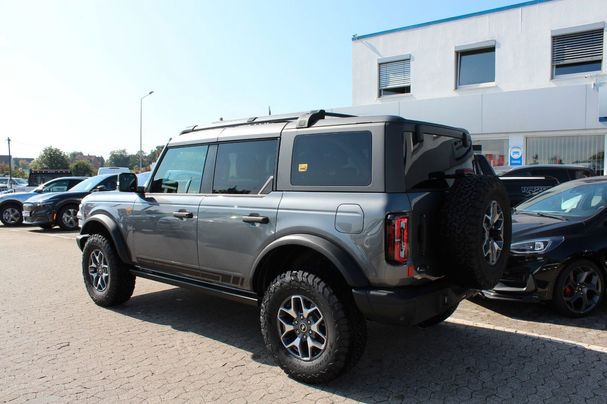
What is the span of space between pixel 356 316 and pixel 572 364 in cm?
188

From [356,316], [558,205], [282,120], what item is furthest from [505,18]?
[356,316]

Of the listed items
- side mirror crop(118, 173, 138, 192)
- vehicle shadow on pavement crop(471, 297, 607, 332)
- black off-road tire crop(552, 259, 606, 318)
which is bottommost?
vehicle shadow on pavement crop(471, 297, 607, 332)

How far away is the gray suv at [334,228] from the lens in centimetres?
320

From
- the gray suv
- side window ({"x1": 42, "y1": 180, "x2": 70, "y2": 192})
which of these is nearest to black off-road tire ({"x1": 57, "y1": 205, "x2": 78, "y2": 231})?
side window ({"x1": 42, "y1": 180, "x2": 70, "y2": 192})

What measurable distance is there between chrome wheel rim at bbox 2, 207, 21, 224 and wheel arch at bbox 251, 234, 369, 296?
14955 millimetres

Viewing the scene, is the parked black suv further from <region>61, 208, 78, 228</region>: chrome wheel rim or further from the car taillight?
the car taillight

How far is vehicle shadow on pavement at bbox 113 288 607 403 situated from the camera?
3.34 m

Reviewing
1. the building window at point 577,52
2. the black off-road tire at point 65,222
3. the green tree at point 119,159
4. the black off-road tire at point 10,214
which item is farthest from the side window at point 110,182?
the green tree at point 119,159

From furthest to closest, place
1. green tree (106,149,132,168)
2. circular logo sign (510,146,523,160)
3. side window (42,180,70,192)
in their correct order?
green tree (106,149,132,168)
side window (42,180,70,192)
circular logo sign (510,146,523,160)

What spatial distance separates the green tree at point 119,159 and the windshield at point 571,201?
112 metres

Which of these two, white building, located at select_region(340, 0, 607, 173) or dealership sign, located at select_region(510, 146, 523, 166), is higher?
white building, located at select_region(340, 0, 607, 173)

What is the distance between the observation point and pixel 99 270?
5590mm

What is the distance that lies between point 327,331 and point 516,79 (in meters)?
14.4

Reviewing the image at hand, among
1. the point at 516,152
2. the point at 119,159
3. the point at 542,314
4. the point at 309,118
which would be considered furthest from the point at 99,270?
the point at 119,159
